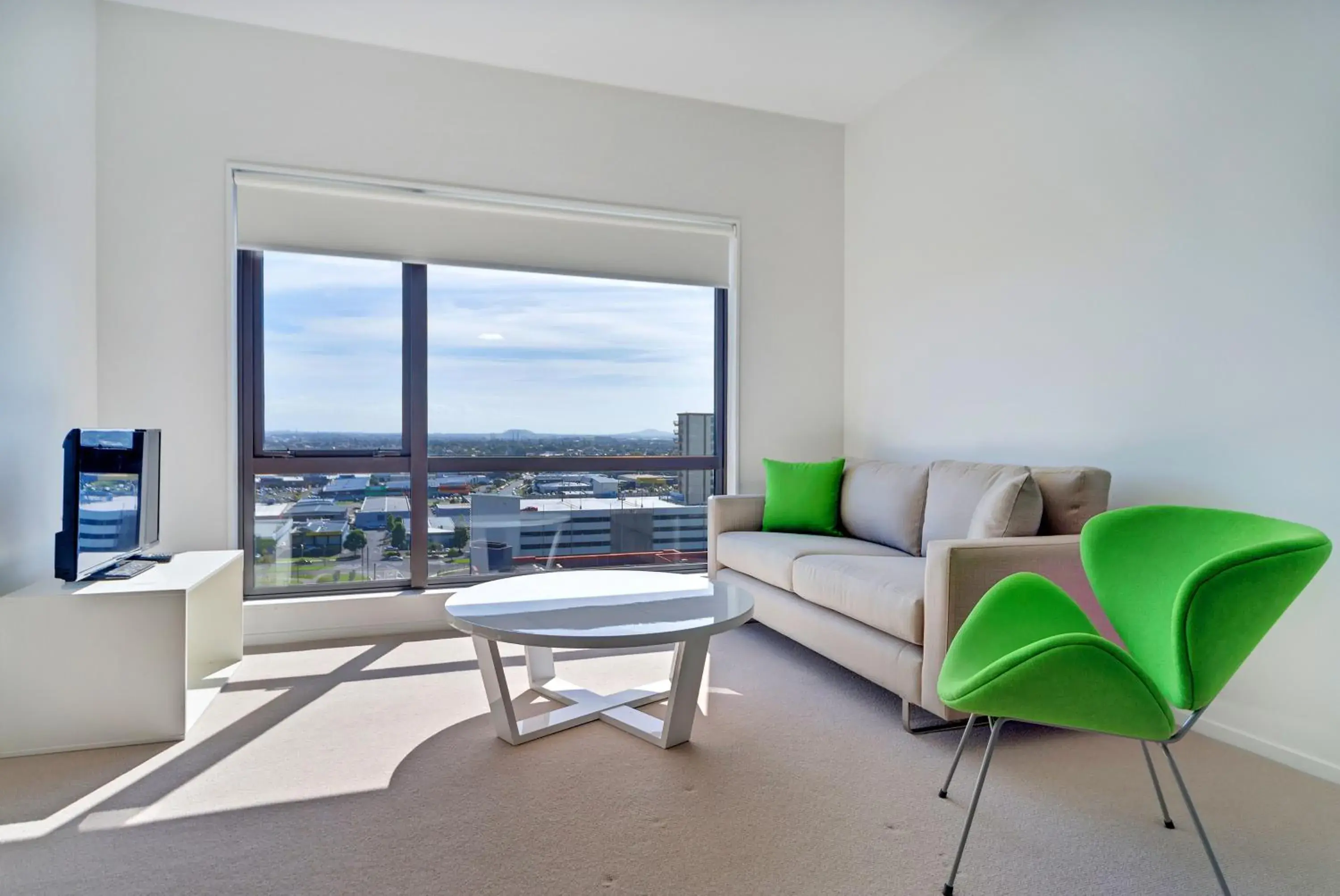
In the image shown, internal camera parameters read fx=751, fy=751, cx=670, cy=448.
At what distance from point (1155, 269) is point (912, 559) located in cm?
148

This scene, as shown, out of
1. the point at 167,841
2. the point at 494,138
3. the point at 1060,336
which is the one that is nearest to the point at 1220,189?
the point at 1060,336

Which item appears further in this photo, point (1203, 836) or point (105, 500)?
point (105, 500)

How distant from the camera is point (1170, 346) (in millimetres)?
2852

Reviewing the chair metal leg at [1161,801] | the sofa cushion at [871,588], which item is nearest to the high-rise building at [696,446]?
the sofa cushion at [871,588]

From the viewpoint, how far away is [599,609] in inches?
101

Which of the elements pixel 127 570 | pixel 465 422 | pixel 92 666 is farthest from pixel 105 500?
pixel 465 422

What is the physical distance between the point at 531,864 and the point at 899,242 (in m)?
3.87

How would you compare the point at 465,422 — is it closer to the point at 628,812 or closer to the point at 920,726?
the point at 628,812

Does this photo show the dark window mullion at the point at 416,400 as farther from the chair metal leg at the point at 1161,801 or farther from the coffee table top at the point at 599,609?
the chair metal leg at the point at 1161,801

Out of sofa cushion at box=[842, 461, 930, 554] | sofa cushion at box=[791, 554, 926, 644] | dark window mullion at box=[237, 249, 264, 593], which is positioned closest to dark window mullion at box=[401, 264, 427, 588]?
dark window mullion at box=[237, 249, 264, 593]

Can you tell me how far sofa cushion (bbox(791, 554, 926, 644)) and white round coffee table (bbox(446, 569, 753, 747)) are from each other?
0.43 m

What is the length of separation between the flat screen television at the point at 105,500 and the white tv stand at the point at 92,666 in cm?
15

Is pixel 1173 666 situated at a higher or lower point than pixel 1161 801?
higher

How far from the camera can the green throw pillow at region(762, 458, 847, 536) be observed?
162 inches
